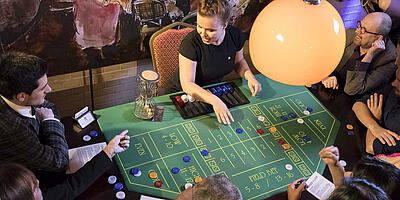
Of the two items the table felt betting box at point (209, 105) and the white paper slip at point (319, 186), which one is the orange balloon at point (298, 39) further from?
the table felt betting box at point (209, 105)

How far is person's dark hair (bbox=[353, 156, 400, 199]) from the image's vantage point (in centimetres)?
206

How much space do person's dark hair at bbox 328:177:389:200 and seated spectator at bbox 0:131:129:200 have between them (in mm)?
1230

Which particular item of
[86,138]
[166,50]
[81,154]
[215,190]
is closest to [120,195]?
[81,154]

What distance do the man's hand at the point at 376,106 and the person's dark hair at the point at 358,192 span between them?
1.19 metres

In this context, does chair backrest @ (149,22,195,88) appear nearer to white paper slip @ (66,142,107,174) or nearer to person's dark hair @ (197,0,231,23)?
person's dark hair @ (197,0,231,23)

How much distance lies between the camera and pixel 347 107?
3168 mm

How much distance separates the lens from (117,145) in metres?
2.40

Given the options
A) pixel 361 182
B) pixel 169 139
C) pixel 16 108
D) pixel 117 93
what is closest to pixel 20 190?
pixel 16 108

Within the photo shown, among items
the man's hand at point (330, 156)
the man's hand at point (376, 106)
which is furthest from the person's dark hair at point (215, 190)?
the man's hand at point (376, 106)

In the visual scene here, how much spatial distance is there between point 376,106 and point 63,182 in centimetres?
219

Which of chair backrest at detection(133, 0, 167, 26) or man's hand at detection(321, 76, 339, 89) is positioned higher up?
chair backrest at detection(133, 0, 167, 26)

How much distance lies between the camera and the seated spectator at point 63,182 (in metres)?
1.80

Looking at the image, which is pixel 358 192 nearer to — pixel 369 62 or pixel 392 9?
pixel 369 62

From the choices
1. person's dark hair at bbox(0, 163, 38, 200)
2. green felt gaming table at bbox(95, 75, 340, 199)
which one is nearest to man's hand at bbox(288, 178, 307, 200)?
green felt gaming table at bbox(95, 75, 340, 199)
